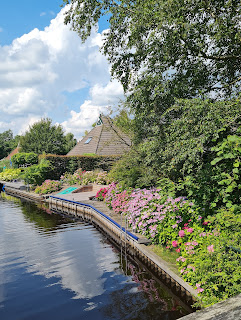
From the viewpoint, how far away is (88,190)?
23.0 metres

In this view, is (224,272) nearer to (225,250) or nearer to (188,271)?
(225,250)

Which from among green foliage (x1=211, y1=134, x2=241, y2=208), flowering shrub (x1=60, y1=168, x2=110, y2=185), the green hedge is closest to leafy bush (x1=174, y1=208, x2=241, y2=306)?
green foliage (x1=211, y1=134, x2=241, y2=208)

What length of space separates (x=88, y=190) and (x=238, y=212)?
17.8 metres

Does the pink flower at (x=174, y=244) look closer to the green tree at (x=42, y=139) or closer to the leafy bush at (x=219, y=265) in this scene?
the leafy bush at (x=219, y=265)

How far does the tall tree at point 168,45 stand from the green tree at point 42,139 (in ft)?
128

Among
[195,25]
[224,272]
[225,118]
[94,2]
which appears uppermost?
[94,2]

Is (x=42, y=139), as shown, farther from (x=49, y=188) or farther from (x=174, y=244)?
(x=174, y=244)

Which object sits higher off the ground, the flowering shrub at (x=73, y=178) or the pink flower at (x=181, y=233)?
the flowering shrub at (x=73, y=178)

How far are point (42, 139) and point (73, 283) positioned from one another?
43358 mm

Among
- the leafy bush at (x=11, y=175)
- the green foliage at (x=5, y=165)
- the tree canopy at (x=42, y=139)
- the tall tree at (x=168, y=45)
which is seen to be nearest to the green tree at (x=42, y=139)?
the tree canopy at (x=42, y=139)

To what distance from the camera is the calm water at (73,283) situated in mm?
5938

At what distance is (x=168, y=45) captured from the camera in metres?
8.17

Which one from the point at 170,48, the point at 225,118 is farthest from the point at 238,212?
the point at 170,48

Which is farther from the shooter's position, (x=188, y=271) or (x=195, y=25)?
(x=195, y=25)
